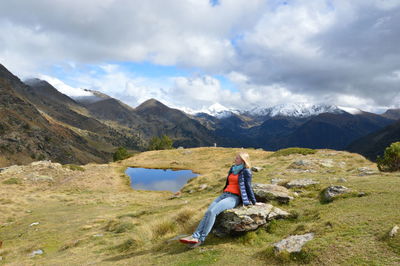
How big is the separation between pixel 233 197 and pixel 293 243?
362 cm

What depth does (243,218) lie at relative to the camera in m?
12.2

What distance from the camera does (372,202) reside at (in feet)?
41.7

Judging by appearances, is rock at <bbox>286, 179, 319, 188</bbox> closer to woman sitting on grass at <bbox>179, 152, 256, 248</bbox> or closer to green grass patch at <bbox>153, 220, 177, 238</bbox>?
woman sitting on grass at <bbox>179, 152, 256, 248</bbox>

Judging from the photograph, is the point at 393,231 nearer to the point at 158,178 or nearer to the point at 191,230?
the point at 191,230

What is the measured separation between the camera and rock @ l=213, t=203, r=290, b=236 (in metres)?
12.2

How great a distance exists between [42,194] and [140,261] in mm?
37081

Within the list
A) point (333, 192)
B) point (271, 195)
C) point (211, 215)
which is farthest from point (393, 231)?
point (271, 195)

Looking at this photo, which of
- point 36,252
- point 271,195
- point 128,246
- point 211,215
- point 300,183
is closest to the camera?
point 211,215

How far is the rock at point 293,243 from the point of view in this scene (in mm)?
9898

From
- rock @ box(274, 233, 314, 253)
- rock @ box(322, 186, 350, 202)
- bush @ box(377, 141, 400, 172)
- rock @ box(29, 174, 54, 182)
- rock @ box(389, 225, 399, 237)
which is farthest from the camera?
rock @ box(29, 174, 54, 182)

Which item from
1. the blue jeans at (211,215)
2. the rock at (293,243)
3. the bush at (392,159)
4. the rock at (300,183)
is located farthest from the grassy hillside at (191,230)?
the bush at (392,159)

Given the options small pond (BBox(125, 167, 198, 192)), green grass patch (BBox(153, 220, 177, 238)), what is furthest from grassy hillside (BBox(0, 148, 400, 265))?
small pond (BBox(125, 167, 198, 192))

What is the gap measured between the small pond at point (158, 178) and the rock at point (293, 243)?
39614 millimetres

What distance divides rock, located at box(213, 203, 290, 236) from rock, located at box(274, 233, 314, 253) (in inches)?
74.1
